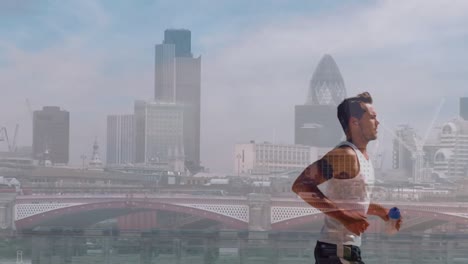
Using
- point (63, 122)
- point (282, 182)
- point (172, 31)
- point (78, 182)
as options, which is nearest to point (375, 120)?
point (172, 31)

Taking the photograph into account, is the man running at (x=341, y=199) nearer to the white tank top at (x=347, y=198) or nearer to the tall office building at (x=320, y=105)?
the white tank top at (x=347, y=198)

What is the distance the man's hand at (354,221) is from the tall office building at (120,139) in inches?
215

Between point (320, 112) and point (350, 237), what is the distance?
11.8 ft

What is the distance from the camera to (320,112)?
6.10m

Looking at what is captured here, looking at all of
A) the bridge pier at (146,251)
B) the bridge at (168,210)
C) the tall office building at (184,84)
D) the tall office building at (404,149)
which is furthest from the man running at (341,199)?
the bridge at (168,210)

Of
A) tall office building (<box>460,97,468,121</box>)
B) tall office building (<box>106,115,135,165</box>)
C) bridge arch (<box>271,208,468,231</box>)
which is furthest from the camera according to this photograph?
tall office building (<box>106,115,135,165</box>)

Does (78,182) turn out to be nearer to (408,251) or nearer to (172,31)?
(172,31)

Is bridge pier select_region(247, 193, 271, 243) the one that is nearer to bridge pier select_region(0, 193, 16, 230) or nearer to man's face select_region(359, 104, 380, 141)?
bridge pier select_region(0, 193, 16, 230)

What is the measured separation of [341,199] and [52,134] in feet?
20.1

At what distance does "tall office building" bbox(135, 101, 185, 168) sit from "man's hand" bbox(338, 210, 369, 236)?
214 inches

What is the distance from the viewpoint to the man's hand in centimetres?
249

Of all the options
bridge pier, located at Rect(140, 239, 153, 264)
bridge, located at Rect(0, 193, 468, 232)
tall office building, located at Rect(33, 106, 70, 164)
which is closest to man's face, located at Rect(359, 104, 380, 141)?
bridge pier, located at Rect(140, 239, 153, 264)

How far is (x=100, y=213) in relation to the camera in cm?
835

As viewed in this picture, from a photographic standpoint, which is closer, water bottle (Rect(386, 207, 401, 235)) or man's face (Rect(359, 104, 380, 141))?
water bottle (Rect(386, 207, 401, 235))
